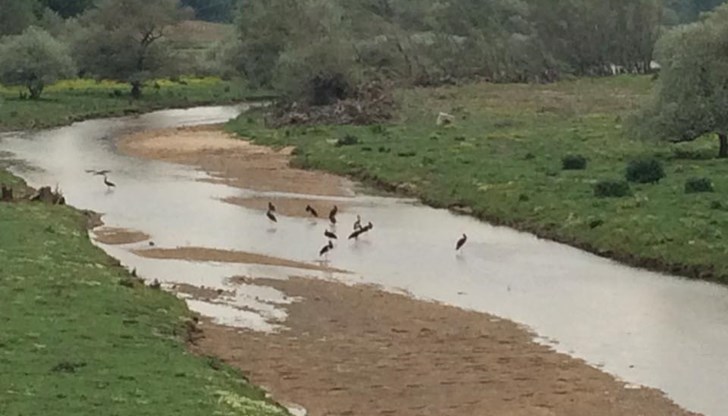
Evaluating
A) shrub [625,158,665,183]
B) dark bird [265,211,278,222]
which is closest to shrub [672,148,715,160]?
shrub [625,158,665,183]

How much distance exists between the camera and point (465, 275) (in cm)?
3553

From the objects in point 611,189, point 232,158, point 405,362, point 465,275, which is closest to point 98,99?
point 232,158

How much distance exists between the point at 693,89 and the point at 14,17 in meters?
81.7

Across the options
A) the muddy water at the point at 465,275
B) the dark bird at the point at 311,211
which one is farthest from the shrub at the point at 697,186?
the dark bird at the point at 311,211

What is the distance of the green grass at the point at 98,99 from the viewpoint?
8225 centimetres

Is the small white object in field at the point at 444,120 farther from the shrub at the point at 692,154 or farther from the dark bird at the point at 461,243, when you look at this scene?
the dark bird at the point at 461,243

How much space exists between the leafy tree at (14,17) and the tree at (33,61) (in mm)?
25122

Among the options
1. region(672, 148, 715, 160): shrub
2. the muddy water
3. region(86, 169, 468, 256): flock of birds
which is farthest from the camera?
region(672, 148, 715, 160): shrub

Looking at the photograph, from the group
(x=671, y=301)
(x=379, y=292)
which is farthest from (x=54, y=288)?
(x=671, y=301)

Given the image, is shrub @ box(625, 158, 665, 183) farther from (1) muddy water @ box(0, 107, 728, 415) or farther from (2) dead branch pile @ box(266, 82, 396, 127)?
(2) dead branch pile @ box(266, 82, 396, 127)

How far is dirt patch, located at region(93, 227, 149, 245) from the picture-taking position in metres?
40.2

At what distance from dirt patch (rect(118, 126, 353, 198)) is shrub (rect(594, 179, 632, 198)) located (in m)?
11.9

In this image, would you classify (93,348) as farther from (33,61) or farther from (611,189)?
(33,61)

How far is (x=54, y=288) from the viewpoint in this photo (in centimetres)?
2875
